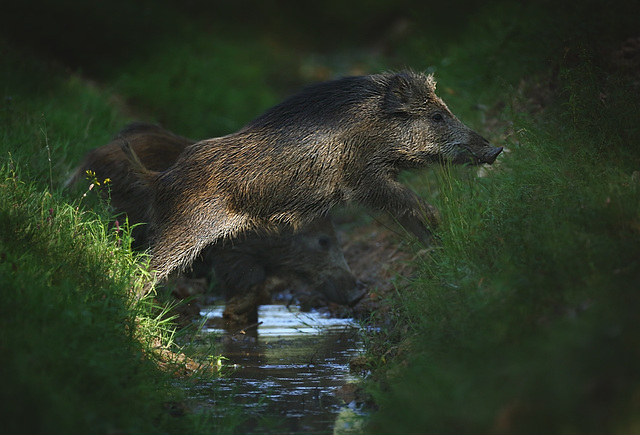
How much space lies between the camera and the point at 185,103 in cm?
1141

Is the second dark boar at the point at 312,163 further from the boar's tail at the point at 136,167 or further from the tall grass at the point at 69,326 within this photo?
the tall grass at the point at 69,326

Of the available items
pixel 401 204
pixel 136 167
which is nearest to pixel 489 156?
pixel 401 204

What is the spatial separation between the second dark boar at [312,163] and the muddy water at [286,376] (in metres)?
0.83

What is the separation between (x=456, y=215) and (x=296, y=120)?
143 centimetres

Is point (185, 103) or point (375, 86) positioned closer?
point (375, 86)

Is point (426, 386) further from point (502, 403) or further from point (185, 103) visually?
point (185, 103)

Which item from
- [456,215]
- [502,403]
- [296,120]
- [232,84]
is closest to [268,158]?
[296,120]

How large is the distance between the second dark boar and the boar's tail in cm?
12

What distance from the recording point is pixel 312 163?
579cm

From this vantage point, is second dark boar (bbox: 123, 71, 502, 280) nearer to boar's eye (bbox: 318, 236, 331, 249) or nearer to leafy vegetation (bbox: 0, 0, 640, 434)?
leafy vegetation (bbox: 0, 0, 640, 434)

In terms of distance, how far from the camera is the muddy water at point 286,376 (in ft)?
13.1

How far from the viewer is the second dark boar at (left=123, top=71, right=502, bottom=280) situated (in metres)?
5.77

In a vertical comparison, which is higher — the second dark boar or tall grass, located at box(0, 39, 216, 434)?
the second dark boar

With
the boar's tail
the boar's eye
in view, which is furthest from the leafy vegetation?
the boar's eye
